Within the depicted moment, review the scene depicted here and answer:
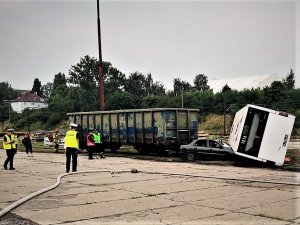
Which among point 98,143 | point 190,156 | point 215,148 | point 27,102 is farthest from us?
point 27,102

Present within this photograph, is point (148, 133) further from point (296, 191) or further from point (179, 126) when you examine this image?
point (296, 191)

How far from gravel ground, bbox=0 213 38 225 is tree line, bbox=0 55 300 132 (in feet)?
98.4

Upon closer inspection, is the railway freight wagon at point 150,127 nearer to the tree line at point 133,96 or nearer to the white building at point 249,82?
the tree line at point 133,96

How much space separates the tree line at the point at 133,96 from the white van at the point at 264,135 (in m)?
18.7

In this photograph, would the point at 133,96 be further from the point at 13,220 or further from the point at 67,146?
the point at 13,220

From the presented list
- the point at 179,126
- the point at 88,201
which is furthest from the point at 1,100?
the point at 88,201

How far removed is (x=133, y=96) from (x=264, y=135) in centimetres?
5423

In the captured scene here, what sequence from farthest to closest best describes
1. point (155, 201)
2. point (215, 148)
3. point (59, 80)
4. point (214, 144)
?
point (59, 80) → point (214, 144) → point (215, 148) → point (155, 201)

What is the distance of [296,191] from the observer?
928cm

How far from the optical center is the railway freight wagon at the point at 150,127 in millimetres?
21703

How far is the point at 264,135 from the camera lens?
1560 cm

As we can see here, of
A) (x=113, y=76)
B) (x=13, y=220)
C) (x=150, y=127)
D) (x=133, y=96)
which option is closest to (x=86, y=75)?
(x=113, y=76)

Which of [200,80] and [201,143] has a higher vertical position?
[200,80]

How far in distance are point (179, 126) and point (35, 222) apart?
1596cm
